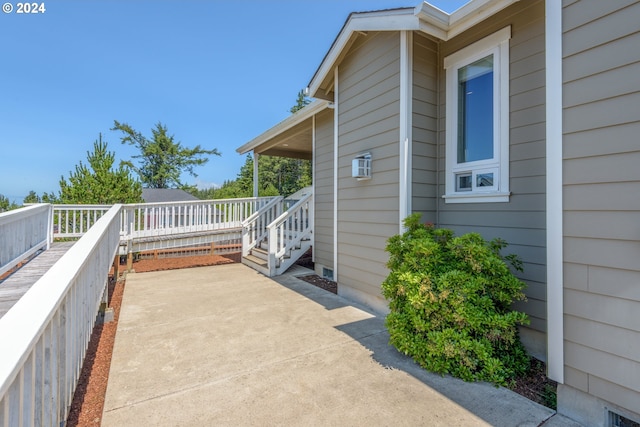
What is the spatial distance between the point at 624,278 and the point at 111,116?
3580cm

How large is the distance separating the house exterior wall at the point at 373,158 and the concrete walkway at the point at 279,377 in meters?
0.66

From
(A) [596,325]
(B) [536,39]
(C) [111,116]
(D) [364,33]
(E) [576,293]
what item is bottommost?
(A) [596,325]

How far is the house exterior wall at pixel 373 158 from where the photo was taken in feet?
13.3

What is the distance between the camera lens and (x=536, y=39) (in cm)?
293

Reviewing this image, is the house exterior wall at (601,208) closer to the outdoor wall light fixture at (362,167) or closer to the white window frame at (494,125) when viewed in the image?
the white window frame at (494,125)

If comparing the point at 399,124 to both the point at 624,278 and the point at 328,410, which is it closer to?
the point at 624,278

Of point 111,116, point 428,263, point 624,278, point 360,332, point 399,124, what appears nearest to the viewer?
point 624,278

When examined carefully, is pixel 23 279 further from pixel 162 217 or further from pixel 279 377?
pixel 279 377

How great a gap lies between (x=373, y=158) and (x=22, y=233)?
19.3 feet

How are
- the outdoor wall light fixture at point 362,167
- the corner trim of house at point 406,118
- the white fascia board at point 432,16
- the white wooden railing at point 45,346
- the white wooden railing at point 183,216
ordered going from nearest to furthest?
1. the white wooden railing at point 45,346
2. the white fascia board at point 432,16
3. the corner trim of house at point 406,118
4. the outdoor wall light fixture at point 362,167
5. the white wooden railing at point 183,216

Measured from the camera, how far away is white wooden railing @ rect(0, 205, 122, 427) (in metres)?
0.97

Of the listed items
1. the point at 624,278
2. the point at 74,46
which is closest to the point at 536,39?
the point at 624,278

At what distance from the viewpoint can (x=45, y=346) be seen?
140cm

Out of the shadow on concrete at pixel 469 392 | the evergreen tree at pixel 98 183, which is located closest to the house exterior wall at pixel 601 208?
the shadow on concrete at pixel 469 392
